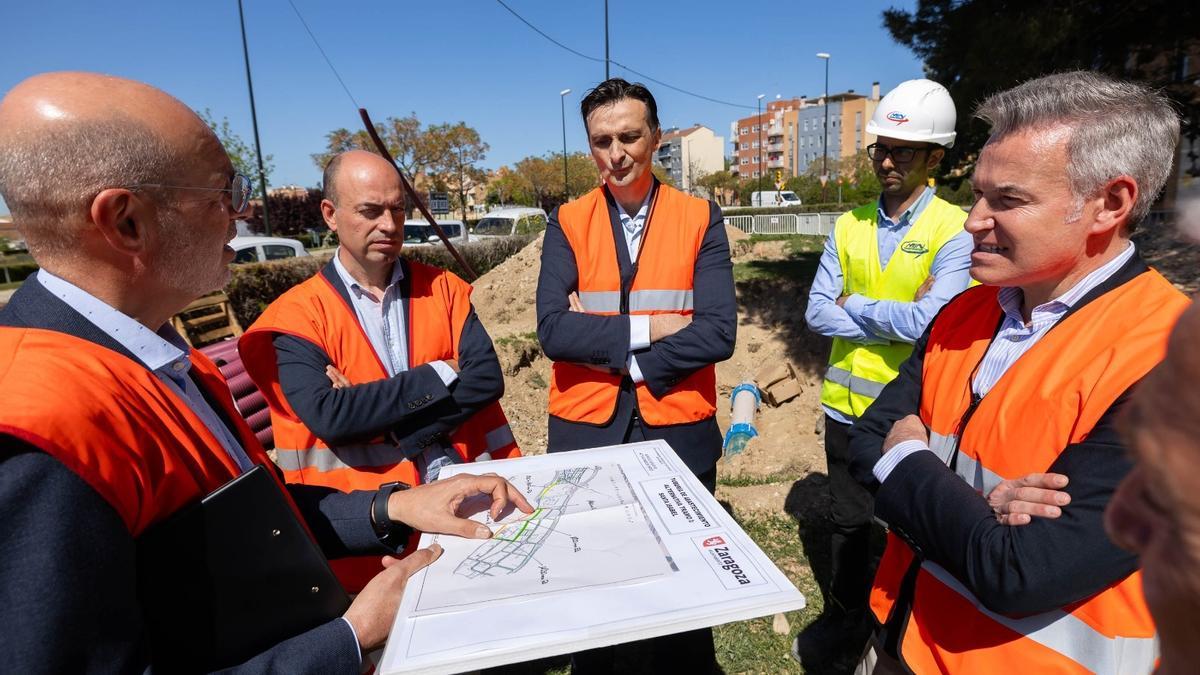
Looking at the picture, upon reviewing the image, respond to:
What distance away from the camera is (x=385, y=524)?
1865 millimetres

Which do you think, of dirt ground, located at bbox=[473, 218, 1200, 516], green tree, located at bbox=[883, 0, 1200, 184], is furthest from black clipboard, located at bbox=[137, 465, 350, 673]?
green tree, located at bbox=[883, 0, 1200, 184]

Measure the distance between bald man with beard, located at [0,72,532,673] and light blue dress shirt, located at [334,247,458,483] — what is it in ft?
3.32

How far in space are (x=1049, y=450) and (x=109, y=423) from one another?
6.07 ft

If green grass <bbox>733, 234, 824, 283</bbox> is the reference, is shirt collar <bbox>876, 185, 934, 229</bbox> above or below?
above

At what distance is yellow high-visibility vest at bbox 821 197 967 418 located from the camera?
10.1ft

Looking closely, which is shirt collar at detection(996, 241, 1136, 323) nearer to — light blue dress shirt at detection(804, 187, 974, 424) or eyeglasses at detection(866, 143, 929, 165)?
light blue dress shirt at detection(804, 187, 974, 424)

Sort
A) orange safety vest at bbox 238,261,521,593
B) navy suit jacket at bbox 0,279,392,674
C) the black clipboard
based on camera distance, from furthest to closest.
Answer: orange safety vest at bbox 238,261,521,593 → the black clipboard → navy suit jacket at bbox 0,279,392,674

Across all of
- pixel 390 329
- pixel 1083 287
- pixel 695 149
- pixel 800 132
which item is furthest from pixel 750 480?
pixel 800 132

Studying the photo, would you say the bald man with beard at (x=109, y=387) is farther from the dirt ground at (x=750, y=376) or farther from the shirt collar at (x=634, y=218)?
the dirt ground at (x=750, y=376)

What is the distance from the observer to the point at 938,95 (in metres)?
3.18

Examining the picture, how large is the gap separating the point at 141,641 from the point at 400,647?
0.41 meters

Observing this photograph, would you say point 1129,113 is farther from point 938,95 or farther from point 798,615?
point 798,615

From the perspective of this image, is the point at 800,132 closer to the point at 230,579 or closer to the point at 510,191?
the point at 510,191

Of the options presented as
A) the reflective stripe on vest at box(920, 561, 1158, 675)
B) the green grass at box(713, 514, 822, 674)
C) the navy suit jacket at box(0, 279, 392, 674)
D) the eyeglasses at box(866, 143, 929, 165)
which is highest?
the eyeglasses at box(866, 143, 929, 165)
